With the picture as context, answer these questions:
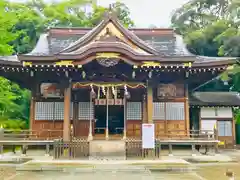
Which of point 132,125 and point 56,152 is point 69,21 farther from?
point 56,152

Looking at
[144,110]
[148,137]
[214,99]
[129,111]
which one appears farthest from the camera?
[214,99]

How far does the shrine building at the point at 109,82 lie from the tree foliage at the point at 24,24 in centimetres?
441

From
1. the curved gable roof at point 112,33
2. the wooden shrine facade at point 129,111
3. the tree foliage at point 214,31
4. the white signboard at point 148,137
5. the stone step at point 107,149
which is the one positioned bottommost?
the stone step at point 107,149

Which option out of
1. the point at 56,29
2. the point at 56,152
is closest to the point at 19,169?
the point at 56,152

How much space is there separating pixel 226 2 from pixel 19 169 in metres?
35.5

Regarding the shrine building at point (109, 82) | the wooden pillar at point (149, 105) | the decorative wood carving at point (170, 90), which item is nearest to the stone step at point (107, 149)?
the shrine building at point (109, 82)

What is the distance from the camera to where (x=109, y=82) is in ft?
51.3

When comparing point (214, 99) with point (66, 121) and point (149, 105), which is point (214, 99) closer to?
point (149, 105)

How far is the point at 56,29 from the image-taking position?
2100 cm

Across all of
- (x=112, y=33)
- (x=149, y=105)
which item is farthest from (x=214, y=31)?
(x=149, y=105)

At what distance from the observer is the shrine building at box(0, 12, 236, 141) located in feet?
48.4

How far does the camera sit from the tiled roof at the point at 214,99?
21000 mm

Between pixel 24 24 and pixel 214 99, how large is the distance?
71.4ft

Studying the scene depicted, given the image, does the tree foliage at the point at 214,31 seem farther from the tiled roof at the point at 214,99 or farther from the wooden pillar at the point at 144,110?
the wooden pillar at the point at 144,110
